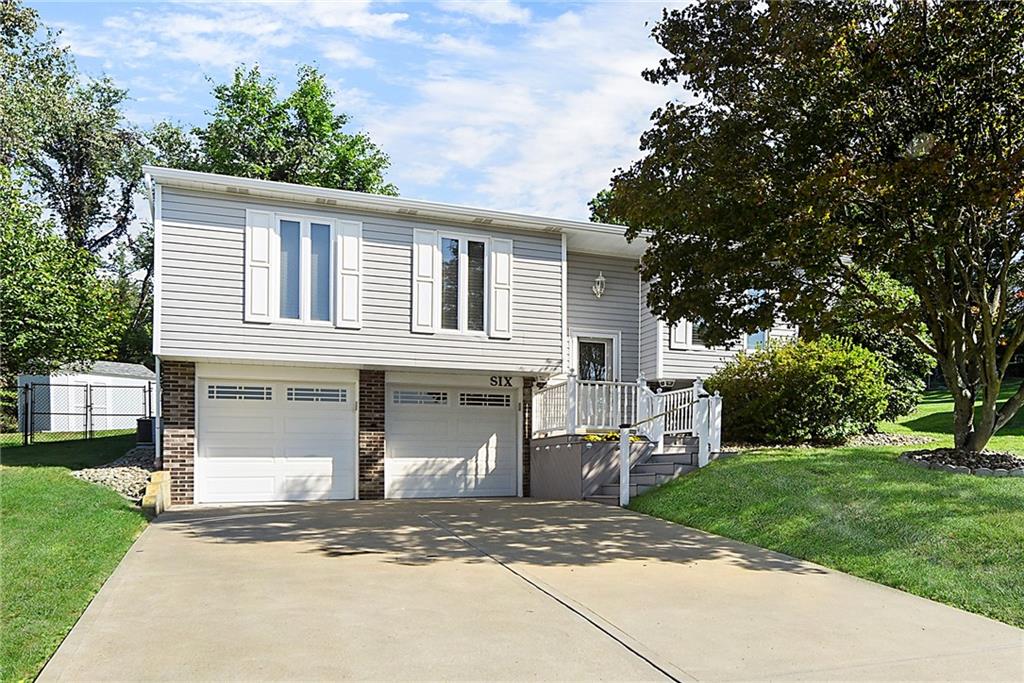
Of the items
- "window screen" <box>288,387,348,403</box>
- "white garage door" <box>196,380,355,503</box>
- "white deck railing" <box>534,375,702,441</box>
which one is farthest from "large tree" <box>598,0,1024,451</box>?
"white garage door" <box>196,380,355,503</box>

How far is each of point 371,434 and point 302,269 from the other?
3294 millimetres

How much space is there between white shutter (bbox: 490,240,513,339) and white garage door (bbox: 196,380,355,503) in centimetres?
297

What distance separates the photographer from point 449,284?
15180mm

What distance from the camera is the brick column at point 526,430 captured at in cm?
1645

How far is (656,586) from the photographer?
23.7 feet

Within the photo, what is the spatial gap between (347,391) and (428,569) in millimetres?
7857

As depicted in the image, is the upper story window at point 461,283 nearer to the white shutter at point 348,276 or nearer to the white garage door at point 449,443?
the white shutter at point 348,276

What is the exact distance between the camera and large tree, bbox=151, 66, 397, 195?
30578 mm

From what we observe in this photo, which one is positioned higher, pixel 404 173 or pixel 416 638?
pixel 404 173

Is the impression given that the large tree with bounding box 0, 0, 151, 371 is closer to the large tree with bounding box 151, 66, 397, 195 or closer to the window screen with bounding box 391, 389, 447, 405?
the large tree with bounding box 151, 66, 397, 195

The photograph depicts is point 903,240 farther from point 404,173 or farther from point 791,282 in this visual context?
point 404,173

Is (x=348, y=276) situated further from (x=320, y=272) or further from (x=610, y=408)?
(x=610, y=408)

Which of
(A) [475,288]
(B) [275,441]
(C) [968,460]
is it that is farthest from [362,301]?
(C) [968,460]

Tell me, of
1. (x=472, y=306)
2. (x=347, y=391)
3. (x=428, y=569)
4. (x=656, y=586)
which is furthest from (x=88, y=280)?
(x=656, y=586)
